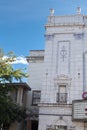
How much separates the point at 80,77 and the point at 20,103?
23.9ft

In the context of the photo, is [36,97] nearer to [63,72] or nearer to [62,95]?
[62,95]

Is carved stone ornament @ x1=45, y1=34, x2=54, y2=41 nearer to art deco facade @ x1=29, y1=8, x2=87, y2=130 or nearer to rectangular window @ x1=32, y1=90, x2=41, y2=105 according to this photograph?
art deco facade @ x1=29, y1=8, x2=87, y2=130

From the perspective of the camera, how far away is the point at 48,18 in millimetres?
29156

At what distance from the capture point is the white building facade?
25.5 m

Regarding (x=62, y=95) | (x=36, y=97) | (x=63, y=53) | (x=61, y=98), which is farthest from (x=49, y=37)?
(x=36, y=97)

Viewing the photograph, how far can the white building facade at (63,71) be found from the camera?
1003 inches

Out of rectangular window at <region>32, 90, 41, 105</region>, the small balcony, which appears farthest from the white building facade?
rectangular window at <region>32, 90, 41, 105</region>

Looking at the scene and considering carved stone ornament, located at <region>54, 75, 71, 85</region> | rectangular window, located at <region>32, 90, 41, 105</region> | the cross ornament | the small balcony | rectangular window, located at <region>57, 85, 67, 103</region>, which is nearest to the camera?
the small balcony

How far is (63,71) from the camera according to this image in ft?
88.2

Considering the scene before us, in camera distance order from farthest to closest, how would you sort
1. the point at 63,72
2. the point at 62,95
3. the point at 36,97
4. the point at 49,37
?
1. the point at 36,97
2. the point at 49,37
3. the point at 63,72
4. the point at 62,95

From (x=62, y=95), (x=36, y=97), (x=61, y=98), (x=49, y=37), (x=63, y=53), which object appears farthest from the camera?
(x=36, y=97)

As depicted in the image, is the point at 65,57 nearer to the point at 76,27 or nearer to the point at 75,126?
the point at 76,27

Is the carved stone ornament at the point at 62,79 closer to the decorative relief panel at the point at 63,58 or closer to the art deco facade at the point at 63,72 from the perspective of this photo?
the art deco facade at the point at 63,72

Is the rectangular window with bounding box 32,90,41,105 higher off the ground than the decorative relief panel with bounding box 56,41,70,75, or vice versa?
the decorative relief panel with bounding box 56,41,70,75
